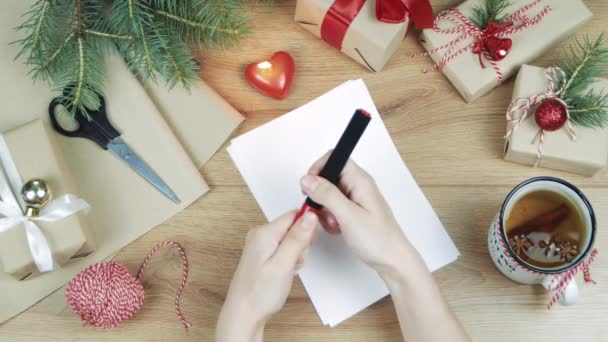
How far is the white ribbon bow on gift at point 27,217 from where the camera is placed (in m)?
0.66

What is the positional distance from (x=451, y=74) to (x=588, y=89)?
17cm

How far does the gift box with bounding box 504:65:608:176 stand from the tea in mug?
0.26 feet

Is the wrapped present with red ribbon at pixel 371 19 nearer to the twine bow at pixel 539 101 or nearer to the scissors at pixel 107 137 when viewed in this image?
the twine bow at pixel 539 101

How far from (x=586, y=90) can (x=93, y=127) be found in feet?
2.12

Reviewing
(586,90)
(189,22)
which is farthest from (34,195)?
(586,90)

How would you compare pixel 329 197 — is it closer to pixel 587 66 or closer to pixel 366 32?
pixel 366 32

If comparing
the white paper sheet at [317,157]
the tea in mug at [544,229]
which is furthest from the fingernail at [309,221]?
the tea in mug at [544,229]

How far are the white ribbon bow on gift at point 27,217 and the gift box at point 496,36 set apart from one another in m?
0.51

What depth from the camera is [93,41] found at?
74cm

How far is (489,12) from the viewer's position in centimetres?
74

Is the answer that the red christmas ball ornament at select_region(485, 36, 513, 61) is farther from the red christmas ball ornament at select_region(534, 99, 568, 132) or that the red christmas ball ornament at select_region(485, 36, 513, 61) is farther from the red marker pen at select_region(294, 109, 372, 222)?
the red marker pen at select_region(294, 109, 372, 222)

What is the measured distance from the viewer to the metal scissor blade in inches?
29.0

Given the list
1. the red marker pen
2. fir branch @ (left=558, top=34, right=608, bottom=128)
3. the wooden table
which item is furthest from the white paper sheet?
fir branch @ (left=558, top=34, right=608, bottom=128)

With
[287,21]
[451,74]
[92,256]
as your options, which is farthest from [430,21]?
[92,256]
